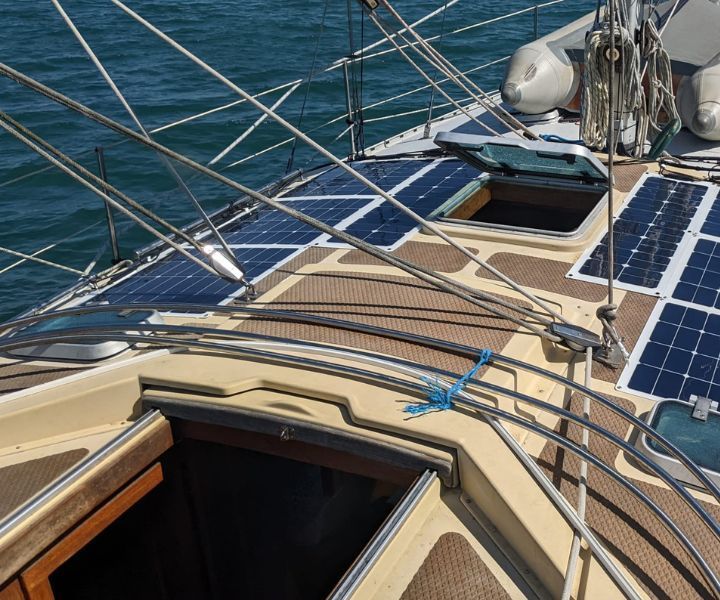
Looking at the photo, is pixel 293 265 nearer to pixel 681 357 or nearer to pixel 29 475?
pixel 29 475

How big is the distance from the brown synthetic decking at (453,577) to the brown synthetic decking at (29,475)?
66.9 inches

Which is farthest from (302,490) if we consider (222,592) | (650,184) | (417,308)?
(650,184)

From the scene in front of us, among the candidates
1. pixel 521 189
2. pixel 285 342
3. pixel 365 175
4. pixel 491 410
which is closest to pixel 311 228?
pixel 365 175

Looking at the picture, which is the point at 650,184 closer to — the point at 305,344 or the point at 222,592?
the point at 305,344

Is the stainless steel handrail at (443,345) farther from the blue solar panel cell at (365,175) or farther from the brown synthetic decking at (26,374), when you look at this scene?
the blue solar panel cell at (365,175)

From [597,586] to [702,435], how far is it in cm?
102

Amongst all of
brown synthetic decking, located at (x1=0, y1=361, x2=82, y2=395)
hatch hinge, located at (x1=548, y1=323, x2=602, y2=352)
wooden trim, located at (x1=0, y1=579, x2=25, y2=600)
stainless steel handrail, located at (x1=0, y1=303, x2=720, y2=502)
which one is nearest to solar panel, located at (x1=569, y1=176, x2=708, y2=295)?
hatch hinge, located at (x1=548, y1=323, x2=602, y2=352)

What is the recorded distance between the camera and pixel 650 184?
6.54m

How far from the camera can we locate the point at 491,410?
3.50 m

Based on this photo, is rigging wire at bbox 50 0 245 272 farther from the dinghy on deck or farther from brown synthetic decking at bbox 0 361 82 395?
the dinghy on deck

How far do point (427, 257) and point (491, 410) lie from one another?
2.12m

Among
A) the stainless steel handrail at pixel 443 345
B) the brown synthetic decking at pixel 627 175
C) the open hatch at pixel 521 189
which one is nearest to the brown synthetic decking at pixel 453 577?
the stainless steel handrail at pixel 443 345

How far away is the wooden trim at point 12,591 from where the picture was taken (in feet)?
12.0

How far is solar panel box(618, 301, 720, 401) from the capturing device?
4.17 m
